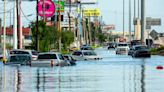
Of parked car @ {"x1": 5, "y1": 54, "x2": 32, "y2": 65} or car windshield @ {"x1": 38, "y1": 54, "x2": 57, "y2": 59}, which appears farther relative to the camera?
parked car @ {"x1": 5, "y1": 54, "x2": 32, "y2": 65}

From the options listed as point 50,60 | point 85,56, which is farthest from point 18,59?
point 85,56

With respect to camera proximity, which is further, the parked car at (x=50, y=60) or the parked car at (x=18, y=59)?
the parked car at (x=18, y=59)

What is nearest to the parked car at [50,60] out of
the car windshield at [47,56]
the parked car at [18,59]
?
the car windshield at [47,56]

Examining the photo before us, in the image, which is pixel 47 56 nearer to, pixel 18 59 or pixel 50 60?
pixel 50 60

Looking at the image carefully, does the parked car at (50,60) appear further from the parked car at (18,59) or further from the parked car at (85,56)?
the parked car at (85,56)

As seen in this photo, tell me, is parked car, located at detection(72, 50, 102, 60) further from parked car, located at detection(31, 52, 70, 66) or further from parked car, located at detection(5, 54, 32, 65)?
parked car, located at detection(31, 52, 70, 66)

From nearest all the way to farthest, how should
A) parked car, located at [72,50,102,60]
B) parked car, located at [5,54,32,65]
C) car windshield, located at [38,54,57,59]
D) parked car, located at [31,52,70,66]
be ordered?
parked car, located at [31,52,70,66] < car windshield, located at [38,54,57,59] < parked car, located at [5,54,32,65] < parked car, located at [72,50,102,60]

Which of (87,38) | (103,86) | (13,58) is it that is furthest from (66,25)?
(103,86)

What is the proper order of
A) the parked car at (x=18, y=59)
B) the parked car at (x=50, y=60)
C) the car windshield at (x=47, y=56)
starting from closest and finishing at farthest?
the parked car at (x=50, y=60)
the car windshield at (x=47, y=56)
the parked car at (x=18, y=59)

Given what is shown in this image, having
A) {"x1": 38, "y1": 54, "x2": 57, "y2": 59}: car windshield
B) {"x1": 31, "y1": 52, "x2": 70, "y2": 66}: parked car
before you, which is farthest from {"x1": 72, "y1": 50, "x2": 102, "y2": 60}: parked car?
{"x1": 38, "y1": 54, "x2": 57, "y2": 59}: car windshield

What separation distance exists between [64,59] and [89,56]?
18.5 metres

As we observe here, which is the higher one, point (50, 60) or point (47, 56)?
point (47, 56)

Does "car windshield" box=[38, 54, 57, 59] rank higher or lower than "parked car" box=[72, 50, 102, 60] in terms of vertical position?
higher

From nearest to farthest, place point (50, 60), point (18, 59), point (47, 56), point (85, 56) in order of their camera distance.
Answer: point (50, 60)
point (47, 56)
point (18, 59)
point (85, 56)
